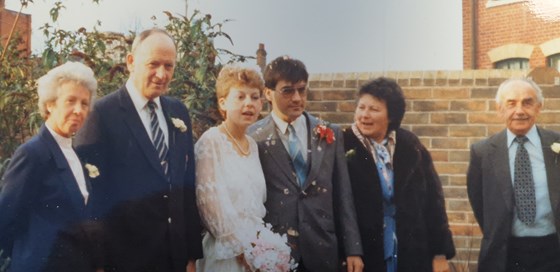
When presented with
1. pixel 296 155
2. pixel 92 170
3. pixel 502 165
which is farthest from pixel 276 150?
pixel 502 165

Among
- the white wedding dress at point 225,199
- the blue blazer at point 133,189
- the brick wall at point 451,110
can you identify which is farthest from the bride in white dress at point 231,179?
the brick wall at point 451,110

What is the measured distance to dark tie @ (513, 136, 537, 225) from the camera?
10.2 ft

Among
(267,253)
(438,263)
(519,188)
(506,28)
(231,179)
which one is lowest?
(438,263)

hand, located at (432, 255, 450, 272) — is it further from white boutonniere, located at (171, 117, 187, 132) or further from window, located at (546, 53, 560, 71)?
white boutonniere, located at (171, 117, 187, 132)

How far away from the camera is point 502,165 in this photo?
3172 mm

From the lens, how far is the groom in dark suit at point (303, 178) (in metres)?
2.81

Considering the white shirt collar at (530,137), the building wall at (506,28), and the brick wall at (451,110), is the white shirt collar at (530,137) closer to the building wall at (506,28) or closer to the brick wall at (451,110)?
the brick wall at (451,110)

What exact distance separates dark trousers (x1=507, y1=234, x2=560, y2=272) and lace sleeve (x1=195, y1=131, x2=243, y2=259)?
1199 millimetres

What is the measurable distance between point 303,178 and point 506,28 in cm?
150

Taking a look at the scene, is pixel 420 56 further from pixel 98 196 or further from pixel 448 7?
pixel 98 196

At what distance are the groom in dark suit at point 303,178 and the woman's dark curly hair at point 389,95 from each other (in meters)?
0.22

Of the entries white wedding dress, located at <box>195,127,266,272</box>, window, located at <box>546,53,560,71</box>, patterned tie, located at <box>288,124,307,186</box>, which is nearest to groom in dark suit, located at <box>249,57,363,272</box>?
patterned tie, located at <box>288,124,307,186</box>

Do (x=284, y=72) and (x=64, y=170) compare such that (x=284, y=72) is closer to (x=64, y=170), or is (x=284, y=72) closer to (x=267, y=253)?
(x=267, y=253)

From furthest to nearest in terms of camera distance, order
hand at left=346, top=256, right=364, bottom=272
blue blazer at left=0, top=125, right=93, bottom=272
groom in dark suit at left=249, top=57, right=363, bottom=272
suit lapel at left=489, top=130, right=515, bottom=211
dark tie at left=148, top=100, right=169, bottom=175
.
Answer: suit lapel at left=489, top=130, right=515, bottom=211, hand at left=346, top=256, right=364, bottom=272, groom in dark suit at left=249, top=57, right=363, bottom=272, dark tie at left=148, top=100, right=169, bottom=175, blue blazer at left=0, top=125, right=93, bottom=272
